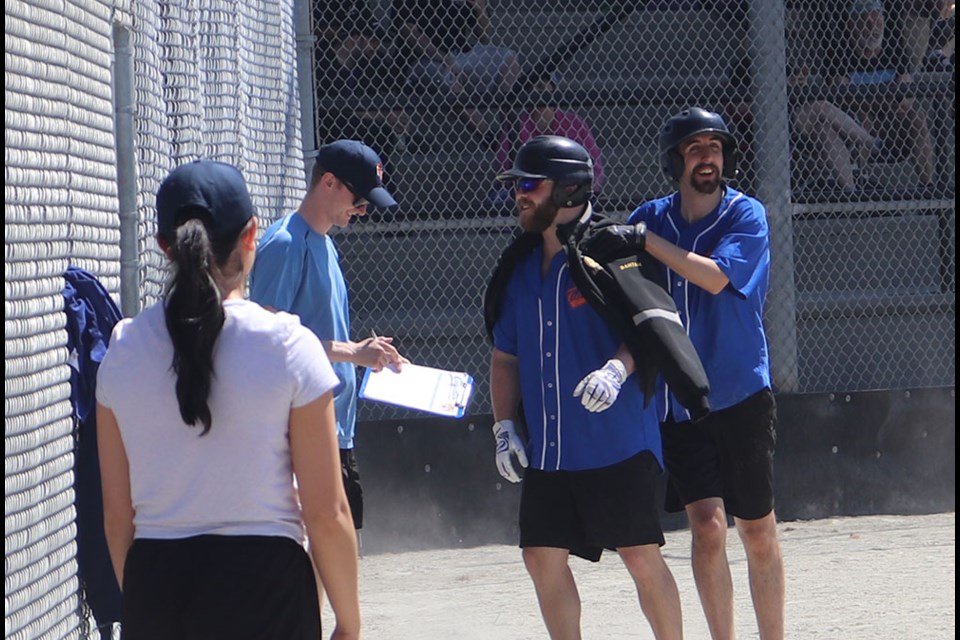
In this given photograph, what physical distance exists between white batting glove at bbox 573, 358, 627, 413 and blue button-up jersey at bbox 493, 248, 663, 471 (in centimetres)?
19

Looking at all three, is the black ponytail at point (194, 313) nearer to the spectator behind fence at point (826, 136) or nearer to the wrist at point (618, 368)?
the wrist at point (618, 368)

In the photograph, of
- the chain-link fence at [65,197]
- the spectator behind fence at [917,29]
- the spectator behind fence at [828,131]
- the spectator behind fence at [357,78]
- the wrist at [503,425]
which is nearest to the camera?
the chain-link fence at [65,197]

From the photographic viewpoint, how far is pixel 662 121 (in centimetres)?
1070

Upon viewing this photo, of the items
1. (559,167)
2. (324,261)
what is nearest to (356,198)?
(324,261)

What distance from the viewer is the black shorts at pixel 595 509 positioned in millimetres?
4988

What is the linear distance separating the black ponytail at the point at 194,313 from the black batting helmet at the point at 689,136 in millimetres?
2917

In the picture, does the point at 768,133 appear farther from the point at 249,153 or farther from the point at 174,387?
the point at 174,387

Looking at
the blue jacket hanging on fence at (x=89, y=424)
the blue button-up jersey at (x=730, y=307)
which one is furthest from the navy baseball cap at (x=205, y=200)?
the blue button-up jersey at (x=730, y=307)

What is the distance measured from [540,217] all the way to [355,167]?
0.74 m

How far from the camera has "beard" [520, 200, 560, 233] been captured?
5137 mm

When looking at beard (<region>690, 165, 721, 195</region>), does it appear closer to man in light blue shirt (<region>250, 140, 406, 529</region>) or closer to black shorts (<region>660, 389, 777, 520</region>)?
black shorts (<region>660, 389, 777, 520</region>)

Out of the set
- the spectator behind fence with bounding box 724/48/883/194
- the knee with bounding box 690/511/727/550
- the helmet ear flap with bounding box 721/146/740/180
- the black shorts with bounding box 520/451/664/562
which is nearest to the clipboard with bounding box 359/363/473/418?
the black shorts with bounding box 520/451/664/562

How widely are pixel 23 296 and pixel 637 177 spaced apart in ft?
23.1

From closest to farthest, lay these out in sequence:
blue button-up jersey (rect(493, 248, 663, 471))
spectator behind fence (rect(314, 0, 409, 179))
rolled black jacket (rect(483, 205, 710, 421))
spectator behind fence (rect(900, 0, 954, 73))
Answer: rolled black jacket (rect(483, 205, 710, 421)) < blue button-up jersey (rect(493, 248, 663, 471)) < spectator behind fence (rect(314, 0, 409, 179)) < spectator behind fence (rect(900, 0, 954, 73))
